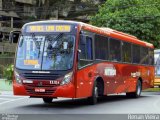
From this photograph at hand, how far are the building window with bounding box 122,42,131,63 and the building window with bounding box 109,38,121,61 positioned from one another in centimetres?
61

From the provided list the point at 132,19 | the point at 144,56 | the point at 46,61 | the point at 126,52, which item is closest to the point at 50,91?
the point at 46,61

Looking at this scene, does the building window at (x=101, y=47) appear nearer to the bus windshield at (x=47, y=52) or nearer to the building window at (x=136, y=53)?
the bus windshield at (x=47, y=52)

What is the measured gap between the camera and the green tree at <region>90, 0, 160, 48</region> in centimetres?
4381

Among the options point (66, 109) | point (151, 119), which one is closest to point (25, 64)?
point (66, 109)

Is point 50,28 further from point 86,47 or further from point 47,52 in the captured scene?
point 86,47

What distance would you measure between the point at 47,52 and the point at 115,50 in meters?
4.86

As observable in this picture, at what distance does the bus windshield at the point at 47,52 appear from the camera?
1725 centimetres

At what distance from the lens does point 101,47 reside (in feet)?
64.8

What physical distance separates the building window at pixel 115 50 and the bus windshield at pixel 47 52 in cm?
378

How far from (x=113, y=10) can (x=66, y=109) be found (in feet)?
98.3

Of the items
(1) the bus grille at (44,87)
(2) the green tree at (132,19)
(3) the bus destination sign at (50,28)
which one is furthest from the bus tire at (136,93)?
(2) the green tree at (132,19)

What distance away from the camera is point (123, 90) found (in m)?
22.8

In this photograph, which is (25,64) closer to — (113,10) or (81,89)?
(81,89)

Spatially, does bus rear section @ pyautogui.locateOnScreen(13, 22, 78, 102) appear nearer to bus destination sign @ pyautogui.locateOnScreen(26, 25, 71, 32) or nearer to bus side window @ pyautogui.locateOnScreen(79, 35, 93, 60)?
bus destination sign @ pyautogui.locateOnScreen(26, 25, 71, 32)
